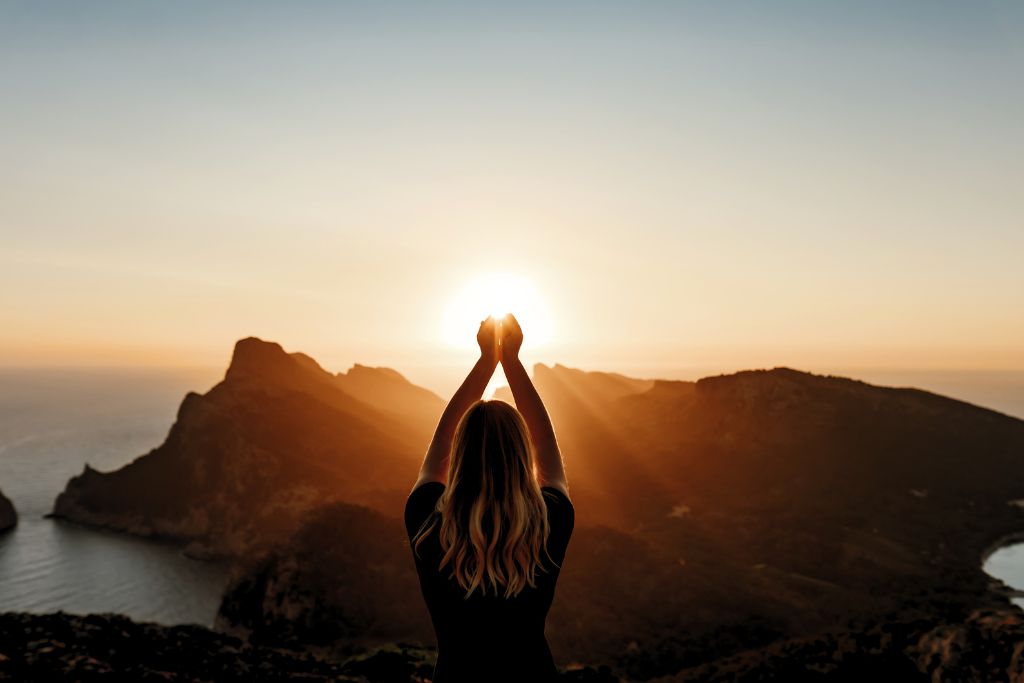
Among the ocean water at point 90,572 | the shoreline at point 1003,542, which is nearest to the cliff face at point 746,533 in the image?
the shoreline at point 1003,542

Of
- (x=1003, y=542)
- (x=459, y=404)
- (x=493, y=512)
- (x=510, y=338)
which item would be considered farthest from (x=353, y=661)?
(x=1003, y=542)

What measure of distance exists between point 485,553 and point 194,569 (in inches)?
2711

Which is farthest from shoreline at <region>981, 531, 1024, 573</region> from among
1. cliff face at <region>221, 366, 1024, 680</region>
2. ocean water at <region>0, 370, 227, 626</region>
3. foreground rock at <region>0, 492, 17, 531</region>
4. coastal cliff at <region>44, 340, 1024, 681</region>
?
foreground rock at <region>0, 492, 17, 531</region>

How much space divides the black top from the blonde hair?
52 millimetres

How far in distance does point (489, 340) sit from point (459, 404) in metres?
0.40

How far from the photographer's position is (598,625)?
122ft

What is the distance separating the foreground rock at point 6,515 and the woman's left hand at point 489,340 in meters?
96.0

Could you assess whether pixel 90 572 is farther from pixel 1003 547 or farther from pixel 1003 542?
pixel 1003 542

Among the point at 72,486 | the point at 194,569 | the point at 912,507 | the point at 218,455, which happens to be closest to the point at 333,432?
the point at 218,455

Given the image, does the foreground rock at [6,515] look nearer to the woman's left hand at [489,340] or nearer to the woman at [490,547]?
the woman's left hand at [489,340]

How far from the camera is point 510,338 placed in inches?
131

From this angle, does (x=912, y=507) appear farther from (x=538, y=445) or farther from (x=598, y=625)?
(x=538, y=445)

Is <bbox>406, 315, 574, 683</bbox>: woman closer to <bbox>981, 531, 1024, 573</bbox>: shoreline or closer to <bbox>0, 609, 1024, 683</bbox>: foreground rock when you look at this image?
<bbox>0, 609, 1024, 683</bbox>: foreground rock

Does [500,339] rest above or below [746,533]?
above
